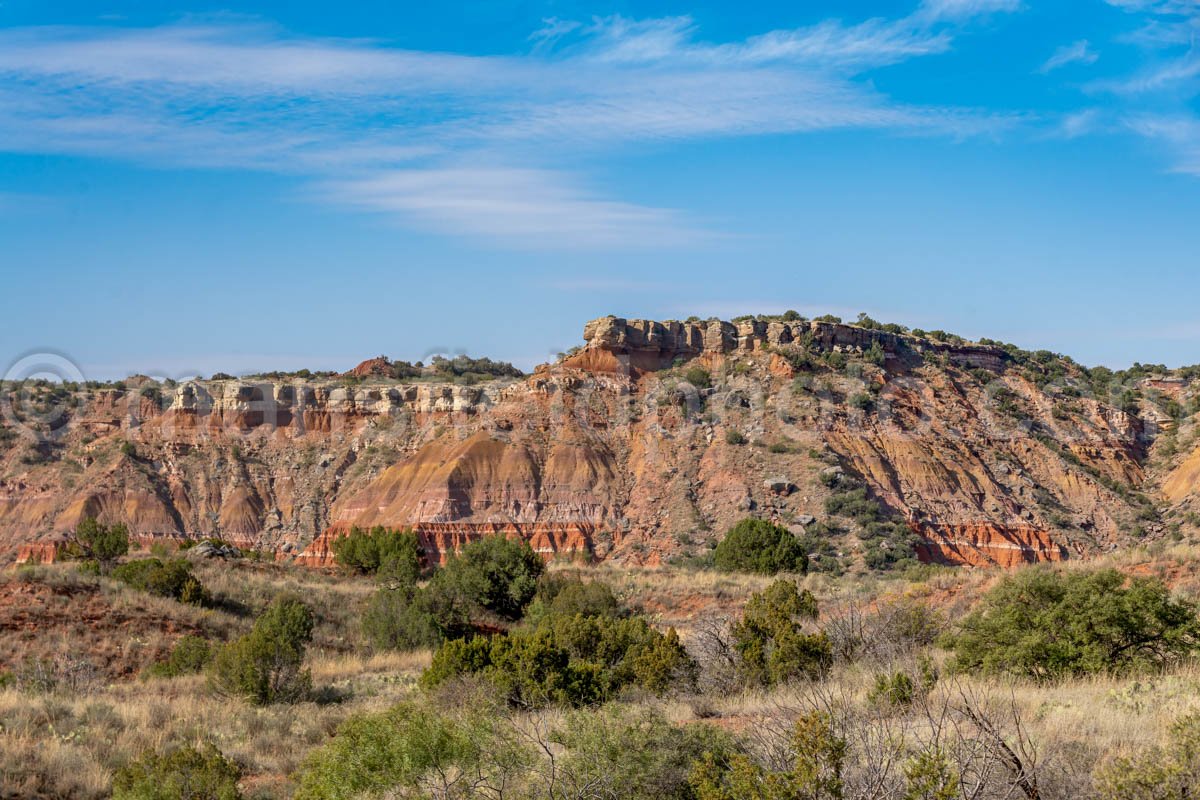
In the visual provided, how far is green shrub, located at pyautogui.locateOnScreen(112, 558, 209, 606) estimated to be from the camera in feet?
113

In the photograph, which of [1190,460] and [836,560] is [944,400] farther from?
[836,560]

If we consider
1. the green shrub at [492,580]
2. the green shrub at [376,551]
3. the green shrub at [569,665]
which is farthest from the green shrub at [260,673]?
the green shrub at [376,551]

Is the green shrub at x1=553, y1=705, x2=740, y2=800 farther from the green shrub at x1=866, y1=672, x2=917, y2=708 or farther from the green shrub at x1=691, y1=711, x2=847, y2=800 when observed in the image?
the green shrub at x1=866, y1=672, x2=917, y2=708

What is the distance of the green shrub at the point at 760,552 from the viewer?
44625 millimetres

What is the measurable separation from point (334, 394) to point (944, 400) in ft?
141

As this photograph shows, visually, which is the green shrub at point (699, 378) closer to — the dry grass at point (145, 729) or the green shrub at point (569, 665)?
the dry grass at point (145, 729)

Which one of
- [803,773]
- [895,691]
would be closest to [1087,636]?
[895,691]

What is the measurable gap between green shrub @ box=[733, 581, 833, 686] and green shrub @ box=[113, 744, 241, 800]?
8.42 meters

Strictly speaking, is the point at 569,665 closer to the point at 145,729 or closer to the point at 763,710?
the point at 145,729

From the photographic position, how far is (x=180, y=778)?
514 inches

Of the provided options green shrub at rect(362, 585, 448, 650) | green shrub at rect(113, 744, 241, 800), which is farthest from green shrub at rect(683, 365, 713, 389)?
green shrub at rect(113, 744, 241, 800)

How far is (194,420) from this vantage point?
270 ft

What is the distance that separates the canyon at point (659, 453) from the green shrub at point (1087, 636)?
3807cm

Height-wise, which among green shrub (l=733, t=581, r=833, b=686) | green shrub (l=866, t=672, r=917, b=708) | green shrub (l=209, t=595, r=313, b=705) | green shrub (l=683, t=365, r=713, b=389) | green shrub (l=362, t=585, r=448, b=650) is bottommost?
green shrub (l=362, t=585, r=448, b=650)
